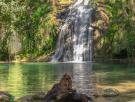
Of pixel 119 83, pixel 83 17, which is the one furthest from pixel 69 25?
pixel 119 83

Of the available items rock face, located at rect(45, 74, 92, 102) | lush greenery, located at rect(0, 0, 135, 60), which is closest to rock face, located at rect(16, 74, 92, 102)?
rock face, located at rect(45, 74, 92, 102)

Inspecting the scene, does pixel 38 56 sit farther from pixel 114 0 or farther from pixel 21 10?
pixel 21 10

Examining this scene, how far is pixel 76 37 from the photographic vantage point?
233 feet

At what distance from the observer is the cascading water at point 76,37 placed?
225 ft

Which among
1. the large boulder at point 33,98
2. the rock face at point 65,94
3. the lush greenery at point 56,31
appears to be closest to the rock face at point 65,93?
the rock face at point 65,94

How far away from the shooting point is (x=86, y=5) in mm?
75375

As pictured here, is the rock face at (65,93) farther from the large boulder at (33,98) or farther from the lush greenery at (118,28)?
the lush greenery at (118,28)

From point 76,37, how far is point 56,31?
3571mm

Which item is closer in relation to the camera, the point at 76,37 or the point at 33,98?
the point at 33,98

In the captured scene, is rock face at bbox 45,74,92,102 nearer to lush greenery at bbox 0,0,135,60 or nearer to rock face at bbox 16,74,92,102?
rock face at bbox 16,74,92,102

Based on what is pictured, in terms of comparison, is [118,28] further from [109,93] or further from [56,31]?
[109,93]

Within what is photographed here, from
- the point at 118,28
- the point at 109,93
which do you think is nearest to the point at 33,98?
the point at 109,93

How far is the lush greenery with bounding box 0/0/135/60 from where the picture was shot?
2520 inches

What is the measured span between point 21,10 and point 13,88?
15.6 feet
